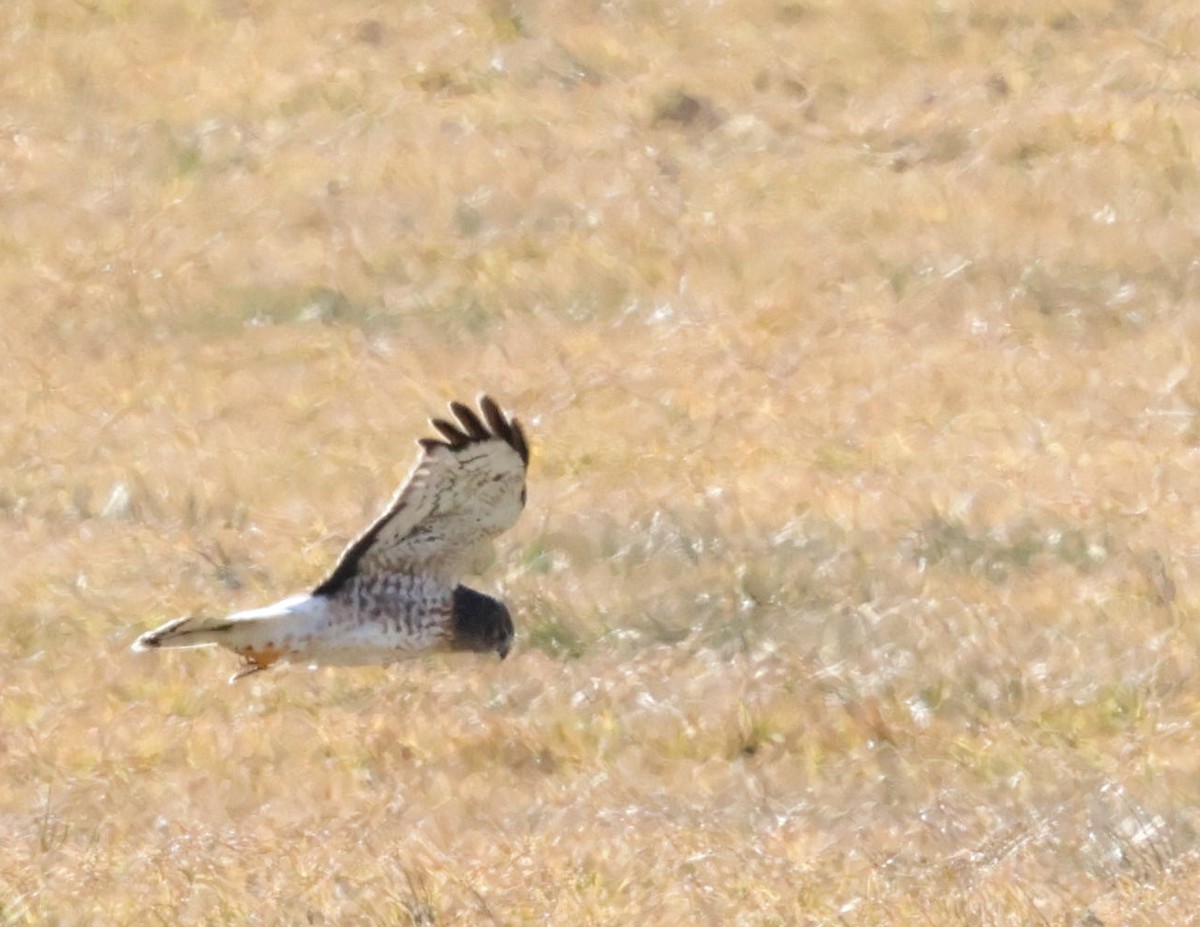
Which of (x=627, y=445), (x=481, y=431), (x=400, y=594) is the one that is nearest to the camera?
(x=481, y=431)

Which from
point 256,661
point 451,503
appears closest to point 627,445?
point 256,661

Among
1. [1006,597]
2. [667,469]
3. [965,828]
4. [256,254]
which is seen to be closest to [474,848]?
[965,828]

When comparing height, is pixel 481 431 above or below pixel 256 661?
above

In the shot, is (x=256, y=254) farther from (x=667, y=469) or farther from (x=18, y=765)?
(x=18, y=765)

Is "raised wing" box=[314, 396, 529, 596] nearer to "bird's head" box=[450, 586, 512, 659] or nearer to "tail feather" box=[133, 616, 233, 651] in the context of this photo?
"bird's head" box=[450, 586, 512, 659]

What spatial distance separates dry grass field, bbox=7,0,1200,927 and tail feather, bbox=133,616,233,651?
21.8 inches

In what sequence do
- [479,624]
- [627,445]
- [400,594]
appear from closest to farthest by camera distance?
[400,594], [479,624], [627,445]

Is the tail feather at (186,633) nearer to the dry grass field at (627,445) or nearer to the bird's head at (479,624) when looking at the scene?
the dry grass field at (627,445)

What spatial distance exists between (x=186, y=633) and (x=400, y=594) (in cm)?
75

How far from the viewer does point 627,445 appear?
40.4 feet

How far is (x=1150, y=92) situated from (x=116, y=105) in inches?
247

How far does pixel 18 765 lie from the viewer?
9.23 meters

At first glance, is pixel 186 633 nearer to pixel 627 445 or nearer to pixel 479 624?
pixel 479 624

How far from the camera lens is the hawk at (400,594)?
8.55 meters
